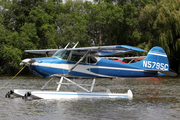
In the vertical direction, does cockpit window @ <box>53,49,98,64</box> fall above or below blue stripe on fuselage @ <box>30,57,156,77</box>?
above

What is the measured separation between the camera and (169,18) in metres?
32.1

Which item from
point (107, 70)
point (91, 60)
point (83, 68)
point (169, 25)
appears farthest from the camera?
point (169, 25)

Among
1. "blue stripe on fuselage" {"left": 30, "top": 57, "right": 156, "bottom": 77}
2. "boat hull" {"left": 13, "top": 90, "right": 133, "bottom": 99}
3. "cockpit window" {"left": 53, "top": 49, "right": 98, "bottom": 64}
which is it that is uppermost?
"cockpit window" {"left": 53, "top": 49, "right": 98, "bottom": 64}

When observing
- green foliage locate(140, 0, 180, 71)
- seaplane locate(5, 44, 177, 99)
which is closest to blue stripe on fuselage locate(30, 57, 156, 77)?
seaplane locate(5, 44, 177, 99)

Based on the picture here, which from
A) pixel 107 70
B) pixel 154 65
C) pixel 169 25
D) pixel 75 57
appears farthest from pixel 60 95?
pixel 169 25

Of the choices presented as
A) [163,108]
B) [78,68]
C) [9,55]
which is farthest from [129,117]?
[9,55]

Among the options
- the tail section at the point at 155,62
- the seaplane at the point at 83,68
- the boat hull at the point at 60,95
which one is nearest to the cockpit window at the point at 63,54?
the seaplane at the point at 83,68

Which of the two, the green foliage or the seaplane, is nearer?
the seaplane

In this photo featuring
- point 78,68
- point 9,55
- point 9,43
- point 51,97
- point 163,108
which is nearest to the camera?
point 163,108

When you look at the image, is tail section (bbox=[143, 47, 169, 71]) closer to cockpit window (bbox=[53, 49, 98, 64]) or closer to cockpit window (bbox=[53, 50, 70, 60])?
cockpit window (bbox=[53, 49, 98, 64])

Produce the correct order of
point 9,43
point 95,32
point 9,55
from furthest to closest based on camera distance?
point 95,32
point 9,43
point 9,55

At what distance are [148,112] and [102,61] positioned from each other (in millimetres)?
4355

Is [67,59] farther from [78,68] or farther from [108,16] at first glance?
[108,16]

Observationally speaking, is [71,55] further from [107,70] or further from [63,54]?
[107,70]
